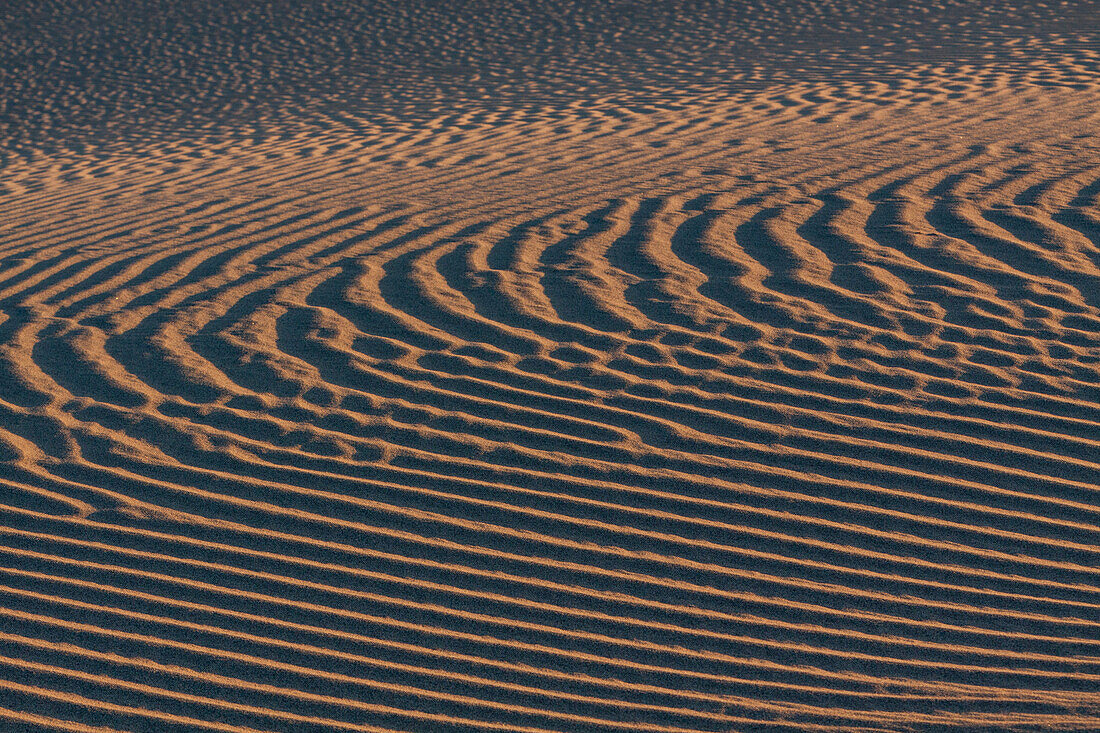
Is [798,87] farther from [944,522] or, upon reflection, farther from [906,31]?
[944,522]

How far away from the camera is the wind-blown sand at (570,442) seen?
3287mm

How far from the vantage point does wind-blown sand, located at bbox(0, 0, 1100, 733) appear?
3.29 m

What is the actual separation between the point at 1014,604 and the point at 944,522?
42 cm

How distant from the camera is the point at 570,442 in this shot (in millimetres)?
4340

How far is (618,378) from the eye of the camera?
478 centimetres

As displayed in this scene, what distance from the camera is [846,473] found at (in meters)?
4.10

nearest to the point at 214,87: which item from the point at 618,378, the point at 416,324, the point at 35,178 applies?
the point at 35,178

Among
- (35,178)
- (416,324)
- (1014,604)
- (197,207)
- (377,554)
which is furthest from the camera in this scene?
(35,178)

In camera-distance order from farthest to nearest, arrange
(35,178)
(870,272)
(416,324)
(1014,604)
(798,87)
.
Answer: (798,87) → (35,178) → (870,272) → (416,324) → (1014,604)

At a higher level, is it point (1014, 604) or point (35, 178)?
point (35, 178)

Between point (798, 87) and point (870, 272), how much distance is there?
6613mm

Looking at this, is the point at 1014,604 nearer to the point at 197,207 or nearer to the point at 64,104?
the point at 197,207

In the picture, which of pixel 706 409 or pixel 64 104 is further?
pixel 64 104

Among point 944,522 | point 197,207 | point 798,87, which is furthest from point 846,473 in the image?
point 798,87
